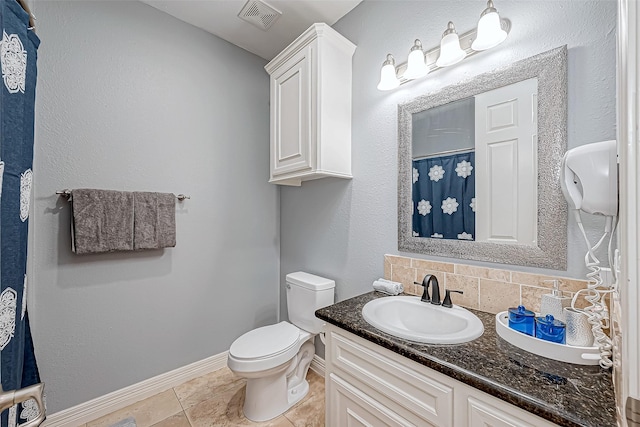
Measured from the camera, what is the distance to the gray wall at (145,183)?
4.80 ft

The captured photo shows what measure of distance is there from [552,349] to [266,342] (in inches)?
52.9

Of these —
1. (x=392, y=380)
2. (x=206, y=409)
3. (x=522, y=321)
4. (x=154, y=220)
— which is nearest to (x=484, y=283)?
(x=522, y=321)

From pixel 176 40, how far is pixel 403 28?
1.55 m

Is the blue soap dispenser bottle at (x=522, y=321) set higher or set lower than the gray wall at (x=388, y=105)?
lower

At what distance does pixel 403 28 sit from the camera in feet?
4.90

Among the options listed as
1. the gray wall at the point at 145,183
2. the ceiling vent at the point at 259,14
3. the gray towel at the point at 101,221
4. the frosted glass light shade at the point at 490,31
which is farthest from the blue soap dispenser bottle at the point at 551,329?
the ceiling vent at the point at 259,14

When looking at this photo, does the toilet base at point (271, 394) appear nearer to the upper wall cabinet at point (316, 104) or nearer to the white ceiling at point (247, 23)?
the upper wall cabinet at point (316, 104)

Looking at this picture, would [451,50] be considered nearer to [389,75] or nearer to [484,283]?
[389,75]

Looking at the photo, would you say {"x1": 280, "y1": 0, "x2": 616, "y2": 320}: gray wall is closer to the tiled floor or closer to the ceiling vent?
the ceiling vent

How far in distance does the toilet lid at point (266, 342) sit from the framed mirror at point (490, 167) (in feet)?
2.96

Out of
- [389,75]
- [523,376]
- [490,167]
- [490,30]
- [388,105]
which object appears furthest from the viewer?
[388,105]

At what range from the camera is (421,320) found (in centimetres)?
125

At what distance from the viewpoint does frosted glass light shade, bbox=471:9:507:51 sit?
105cm

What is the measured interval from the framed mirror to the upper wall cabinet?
0.39 m
